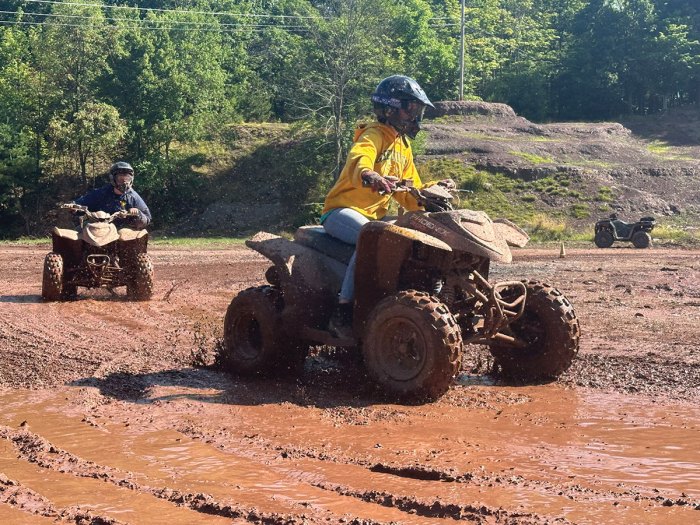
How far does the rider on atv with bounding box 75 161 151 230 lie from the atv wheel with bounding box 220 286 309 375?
5840mm

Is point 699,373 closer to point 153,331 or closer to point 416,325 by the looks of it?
point 416,325

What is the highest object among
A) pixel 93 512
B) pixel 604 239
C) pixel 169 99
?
pixel 169 99

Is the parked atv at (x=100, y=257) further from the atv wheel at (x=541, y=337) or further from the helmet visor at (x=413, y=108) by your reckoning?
the atv wheel at (x=541, y=337)

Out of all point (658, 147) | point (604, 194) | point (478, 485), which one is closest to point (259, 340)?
point (478, 485)

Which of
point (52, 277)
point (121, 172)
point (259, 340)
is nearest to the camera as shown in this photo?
point (259, 340)

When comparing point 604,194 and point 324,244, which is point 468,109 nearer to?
point 604,194

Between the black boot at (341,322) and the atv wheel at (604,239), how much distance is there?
2285cm

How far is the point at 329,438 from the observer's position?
19.5 feet

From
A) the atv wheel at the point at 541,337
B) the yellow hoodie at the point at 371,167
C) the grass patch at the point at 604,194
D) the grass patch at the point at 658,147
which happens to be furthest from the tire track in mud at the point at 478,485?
the grass patch at the point at 658,147

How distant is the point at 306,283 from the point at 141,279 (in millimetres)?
6439

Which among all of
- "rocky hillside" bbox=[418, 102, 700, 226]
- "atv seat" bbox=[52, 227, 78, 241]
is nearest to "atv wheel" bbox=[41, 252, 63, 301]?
"atv seat" bbox=[52, 227, 78, 241]

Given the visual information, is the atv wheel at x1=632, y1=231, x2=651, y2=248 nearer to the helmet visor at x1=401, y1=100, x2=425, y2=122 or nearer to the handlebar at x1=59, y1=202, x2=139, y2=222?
the handlebar at x1=59, y1=202, x2=139, y2=222

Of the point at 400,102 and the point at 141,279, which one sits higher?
the point at 400,102

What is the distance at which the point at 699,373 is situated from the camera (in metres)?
7.92
